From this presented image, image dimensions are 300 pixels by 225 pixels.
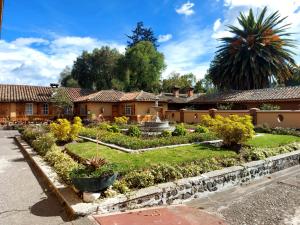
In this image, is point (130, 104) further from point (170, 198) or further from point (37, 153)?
point (170, 198)

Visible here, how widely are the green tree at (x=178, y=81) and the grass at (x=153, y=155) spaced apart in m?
42.7

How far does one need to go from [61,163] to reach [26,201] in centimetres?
240

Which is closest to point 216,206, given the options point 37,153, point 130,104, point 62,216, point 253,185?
point 253,185

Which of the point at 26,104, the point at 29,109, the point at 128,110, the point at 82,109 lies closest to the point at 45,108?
the point at 29,109

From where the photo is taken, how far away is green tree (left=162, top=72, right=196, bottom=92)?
54844 mm

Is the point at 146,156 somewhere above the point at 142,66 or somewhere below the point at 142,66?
below

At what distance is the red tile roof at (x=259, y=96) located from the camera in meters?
23.3

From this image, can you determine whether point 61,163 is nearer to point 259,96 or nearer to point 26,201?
point 26,201

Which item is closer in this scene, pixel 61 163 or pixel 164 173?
pixel 164 173

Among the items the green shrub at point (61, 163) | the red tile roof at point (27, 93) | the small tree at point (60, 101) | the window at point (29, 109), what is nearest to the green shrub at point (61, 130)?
the green shrub at point (61, 163)

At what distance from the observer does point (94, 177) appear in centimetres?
590

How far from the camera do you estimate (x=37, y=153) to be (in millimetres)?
11484

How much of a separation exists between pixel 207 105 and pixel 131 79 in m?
18.0

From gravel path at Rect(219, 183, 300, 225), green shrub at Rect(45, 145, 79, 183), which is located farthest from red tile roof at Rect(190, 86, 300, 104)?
green shrub at Rect(45, 145, 79, 183)
